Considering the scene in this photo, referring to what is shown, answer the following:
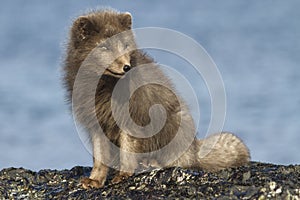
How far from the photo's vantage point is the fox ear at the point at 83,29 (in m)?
8.52

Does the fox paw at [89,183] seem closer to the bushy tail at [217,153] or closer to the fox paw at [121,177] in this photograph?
the fox paw at [121,177]

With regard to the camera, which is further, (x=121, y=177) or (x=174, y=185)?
(x=121, y=177)

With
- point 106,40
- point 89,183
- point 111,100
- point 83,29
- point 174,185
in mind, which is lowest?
point 174,185

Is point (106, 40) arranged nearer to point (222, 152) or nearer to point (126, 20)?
point (126, 20)

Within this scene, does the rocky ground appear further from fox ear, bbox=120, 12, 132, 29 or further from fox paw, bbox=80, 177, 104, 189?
fox ear, bbox=120, 12, 132, 29

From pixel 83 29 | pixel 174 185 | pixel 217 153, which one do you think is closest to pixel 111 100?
pixel 83 29

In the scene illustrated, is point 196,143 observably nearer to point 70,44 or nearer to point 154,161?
point 154,161

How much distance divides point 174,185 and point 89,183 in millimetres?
1614

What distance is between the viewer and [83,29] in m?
8.53

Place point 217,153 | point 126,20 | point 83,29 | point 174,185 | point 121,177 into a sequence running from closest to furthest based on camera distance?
point 174,185
point 121,177
point 83,29
point 126,20
point 217,153

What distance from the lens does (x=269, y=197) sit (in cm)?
629

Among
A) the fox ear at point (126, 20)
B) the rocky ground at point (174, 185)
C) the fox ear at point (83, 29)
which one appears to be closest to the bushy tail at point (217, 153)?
the rocky ground at point (174, 185)

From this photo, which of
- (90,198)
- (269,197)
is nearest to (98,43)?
(90,198)

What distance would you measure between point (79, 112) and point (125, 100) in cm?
73
